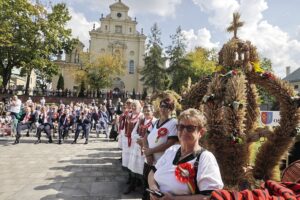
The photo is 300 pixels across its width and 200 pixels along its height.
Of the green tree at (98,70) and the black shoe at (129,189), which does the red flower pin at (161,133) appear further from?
the green tree at (98,70)

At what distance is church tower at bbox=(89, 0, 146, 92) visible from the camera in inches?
2266

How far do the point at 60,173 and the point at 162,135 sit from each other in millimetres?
4614

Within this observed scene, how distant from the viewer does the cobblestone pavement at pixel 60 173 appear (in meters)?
5.73

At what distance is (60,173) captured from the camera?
7465 mm

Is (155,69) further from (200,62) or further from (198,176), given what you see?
(198,176)

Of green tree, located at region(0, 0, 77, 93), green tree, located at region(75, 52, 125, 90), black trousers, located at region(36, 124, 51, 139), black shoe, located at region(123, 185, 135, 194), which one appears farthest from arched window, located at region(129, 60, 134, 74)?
black shoe, located at region(123, 185, 135, 194)

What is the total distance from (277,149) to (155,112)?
2302mm

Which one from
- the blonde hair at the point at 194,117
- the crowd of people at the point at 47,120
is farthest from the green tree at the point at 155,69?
the blonde hair at the point at 194,117

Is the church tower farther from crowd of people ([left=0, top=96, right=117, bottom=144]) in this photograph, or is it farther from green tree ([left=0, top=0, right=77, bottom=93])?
crowd of people ([left=0, top=96, right=117, bottom=144])

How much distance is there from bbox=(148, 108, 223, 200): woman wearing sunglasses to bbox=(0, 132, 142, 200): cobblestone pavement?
3.44 meters

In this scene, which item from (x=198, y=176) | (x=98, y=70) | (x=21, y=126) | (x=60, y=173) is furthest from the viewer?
(x=98, y=70)

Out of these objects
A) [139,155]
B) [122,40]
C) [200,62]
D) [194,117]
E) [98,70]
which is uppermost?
[122,40]

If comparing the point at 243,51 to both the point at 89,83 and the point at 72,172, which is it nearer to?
the point at 72,172

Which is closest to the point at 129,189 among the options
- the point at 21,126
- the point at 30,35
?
the point at 21,126
